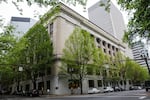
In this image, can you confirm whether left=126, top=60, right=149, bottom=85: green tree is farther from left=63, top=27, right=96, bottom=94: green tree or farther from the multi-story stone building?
left=63, top=27, right=96, bottom=94: green tree

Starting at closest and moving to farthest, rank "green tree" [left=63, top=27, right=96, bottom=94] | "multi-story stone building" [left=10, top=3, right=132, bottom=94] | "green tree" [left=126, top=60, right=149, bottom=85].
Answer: "green tree" [left=63, top=27, right=96, bottom=94]
"multi-story stone building" [left=10, top=3, right=132, bottom=94]
"green tree" [left=126, top=60, right=149, bottom=85]

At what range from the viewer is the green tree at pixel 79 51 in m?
37.6

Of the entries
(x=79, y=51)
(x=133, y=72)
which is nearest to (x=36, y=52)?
(x=79, y=51)

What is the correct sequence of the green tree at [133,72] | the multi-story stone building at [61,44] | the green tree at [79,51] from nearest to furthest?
the green tree at [79,51]
the multi-story stone building at [61,44]
the green tree at [133,72]

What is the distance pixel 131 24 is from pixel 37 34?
33.0m

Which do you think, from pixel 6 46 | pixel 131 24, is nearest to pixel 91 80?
pixel 6 46

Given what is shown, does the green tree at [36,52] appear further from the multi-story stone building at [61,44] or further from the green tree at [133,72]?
the green tree at [133,72]

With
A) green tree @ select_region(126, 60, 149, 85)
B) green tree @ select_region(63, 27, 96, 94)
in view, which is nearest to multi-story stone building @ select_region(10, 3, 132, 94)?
green tree @ select_region(63, 27, 96, 94)

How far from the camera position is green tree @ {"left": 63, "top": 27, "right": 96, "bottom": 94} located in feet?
123

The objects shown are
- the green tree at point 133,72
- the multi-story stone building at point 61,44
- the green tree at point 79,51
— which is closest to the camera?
the green tree at point 79,51

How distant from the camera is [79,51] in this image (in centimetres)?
3822

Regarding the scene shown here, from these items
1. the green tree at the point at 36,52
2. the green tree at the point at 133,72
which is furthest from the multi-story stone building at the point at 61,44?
the green tree at the point at 133,72

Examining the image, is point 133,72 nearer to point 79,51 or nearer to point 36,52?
point 79,51

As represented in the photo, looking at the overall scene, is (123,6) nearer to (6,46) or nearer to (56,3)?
(56,3)
